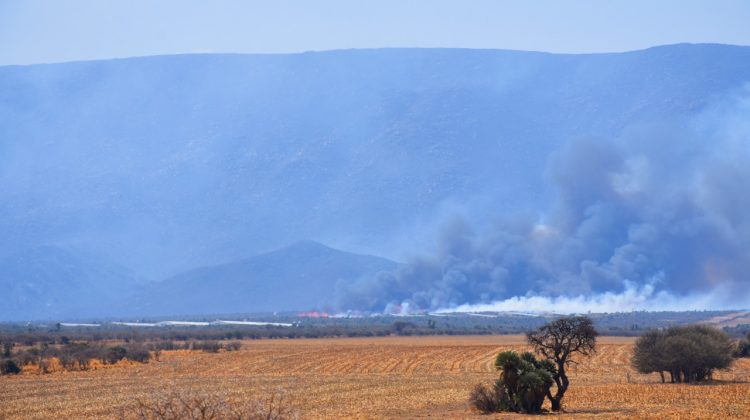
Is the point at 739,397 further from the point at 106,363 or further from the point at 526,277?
the point at 526,277

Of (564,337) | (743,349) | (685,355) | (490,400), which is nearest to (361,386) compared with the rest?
(490,400)

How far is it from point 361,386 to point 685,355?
1349 cm

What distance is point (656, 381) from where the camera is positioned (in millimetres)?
48719

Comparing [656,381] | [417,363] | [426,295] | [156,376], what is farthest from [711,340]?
[426,295]

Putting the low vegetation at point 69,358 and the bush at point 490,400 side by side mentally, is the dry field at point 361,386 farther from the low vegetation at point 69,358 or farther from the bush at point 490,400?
the low vegetation at point 69,358

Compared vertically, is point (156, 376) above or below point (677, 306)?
below

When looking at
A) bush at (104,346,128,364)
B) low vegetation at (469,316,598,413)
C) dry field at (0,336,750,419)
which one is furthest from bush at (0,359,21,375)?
low vegetation at (469,316,598,413)

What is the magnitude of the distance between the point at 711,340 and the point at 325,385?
1664cm

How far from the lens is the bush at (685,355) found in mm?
48281

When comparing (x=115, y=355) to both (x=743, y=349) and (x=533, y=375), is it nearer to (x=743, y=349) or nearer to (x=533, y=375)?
(x=743, y=349)

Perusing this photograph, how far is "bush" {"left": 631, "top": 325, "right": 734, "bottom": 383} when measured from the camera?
4828 centimetres

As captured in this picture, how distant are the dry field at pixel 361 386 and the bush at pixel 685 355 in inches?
43.6

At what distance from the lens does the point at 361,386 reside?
156ft

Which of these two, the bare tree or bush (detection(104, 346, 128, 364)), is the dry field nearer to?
the bare tree
